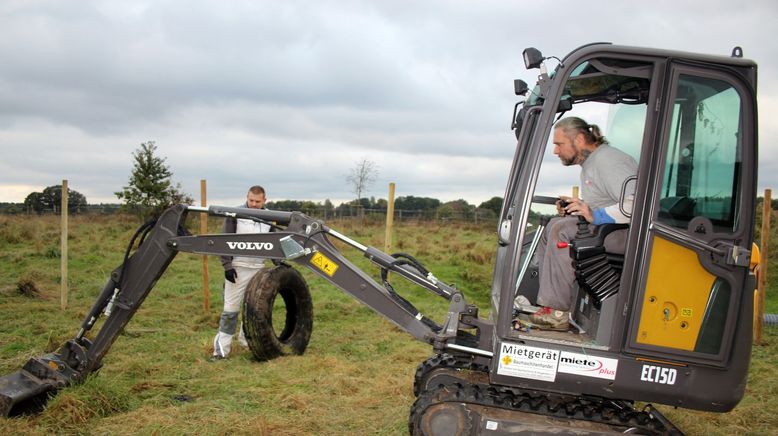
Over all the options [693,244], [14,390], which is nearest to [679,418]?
[693,244]

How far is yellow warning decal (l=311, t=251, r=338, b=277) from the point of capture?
16.4ft

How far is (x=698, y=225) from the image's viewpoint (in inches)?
157

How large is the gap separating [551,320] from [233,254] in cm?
262

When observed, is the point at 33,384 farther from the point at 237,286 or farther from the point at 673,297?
the point at 673,297

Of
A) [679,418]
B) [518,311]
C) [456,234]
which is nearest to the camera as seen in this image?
[518,311]

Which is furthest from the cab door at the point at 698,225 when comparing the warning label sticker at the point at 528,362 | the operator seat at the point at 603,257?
the warning label sticker at the point at 528,362

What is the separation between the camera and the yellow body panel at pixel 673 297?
13.1 feet

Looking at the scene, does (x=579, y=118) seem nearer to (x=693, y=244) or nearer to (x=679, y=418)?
(x=693, y=244)

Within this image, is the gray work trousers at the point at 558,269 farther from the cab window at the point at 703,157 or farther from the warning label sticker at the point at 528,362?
the cab window at the point at 703,157

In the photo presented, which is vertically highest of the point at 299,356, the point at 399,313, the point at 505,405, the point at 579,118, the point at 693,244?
the point at 579,118

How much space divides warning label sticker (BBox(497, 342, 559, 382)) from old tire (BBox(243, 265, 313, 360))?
373cm

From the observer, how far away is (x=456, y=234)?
24953 mm

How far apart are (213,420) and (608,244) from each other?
11.3ft

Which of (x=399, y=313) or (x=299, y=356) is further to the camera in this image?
(x=299, y=356)
